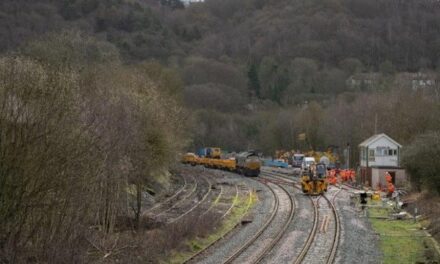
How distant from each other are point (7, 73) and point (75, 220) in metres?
3.59

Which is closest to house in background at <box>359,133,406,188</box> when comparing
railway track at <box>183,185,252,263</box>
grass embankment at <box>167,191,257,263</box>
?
railway track at <box>183,185,252,263</box>

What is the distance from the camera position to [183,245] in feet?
65.3

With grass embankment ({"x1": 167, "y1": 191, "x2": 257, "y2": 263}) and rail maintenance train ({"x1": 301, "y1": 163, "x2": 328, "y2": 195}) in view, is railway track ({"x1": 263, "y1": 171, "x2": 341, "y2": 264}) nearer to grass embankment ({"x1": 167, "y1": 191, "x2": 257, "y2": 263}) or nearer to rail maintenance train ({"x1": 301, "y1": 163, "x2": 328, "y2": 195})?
grass embankment ({"x1": 167, "y1": 191, "x2": 257, "y2": 263})

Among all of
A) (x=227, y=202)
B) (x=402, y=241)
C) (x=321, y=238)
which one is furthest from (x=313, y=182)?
(x=402, y=241)

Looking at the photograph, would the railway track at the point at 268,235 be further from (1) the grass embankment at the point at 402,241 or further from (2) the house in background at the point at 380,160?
(2) the house in background at the point at 380,160

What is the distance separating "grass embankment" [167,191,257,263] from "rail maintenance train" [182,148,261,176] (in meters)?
18.9

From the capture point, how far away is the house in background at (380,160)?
4525 centimetres

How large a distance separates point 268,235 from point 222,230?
6.63 feet

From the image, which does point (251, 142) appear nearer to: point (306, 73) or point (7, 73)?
point (306, 73)

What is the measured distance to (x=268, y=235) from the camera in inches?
912

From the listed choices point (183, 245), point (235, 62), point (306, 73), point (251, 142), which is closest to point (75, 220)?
point (183, 245)

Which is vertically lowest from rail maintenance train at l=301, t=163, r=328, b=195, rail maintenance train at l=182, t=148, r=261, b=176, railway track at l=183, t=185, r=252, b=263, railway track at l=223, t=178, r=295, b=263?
railway track at l=223, t=178, r=295, b=263

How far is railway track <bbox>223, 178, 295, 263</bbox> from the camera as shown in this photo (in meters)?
18.8

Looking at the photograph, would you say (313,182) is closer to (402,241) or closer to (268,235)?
(268,235)
